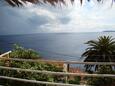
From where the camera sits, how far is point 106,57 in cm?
1319

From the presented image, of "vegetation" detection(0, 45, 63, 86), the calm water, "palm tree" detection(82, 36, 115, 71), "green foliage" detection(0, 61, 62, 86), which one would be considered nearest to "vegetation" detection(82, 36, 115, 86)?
"palm tree" detection(82, 36, 115, 71)

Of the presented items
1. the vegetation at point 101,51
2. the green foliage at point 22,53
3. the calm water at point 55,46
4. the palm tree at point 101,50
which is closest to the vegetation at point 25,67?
the green foliage at point 22,53

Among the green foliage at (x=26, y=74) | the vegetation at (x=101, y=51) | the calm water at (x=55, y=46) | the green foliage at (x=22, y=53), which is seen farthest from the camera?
the calm water at (x=55, y=46)

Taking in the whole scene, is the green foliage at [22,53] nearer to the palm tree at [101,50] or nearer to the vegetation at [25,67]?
the vegetation at [25,67]

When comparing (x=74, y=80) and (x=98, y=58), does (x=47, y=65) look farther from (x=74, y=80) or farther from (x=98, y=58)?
(x=98, y=58)

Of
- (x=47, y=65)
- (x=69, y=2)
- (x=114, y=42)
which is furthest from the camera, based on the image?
(x=114, y=42)

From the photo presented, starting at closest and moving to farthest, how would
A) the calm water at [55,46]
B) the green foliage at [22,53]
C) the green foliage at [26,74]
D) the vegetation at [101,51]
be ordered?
the green foliage at [26,74], the green foliage at [22,53], the vegetation at [101,51], the calm water at [55,46]

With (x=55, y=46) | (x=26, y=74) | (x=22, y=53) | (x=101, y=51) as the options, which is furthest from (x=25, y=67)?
(x=55, y=46)

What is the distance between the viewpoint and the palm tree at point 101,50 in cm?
1323

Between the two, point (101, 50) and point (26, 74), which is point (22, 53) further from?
point (101, 50)

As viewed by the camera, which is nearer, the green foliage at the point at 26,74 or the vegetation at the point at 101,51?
the green foliage at the point at 26,74

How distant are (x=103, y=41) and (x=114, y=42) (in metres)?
0.48


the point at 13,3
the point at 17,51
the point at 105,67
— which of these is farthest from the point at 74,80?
the point at 13,3

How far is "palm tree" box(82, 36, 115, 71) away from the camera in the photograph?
43.4 feet
